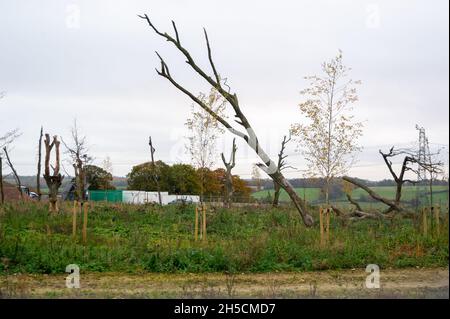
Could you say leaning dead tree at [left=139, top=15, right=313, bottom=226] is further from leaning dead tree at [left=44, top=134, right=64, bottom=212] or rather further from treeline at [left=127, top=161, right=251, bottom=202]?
treeline at [left=127, top=161, right=251, bottom=202]

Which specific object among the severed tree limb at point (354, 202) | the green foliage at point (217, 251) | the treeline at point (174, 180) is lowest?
the green foliage at point (217, 251)

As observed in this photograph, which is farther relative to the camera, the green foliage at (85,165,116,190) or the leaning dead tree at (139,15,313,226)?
the green foliage at (85,165,116,190)

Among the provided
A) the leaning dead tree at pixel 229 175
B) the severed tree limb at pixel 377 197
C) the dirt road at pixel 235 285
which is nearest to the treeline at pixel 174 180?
the leaning dead tree at pixel 229 175

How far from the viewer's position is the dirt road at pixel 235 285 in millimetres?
8516

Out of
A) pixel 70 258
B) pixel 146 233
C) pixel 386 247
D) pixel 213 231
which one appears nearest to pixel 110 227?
pixel 146 233

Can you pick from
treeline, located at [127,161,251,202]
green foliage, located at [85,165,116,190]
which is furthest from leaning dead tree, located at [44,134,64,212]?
green foliage, located at [85,165,116,190]

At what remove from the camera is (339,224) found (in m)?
18.8

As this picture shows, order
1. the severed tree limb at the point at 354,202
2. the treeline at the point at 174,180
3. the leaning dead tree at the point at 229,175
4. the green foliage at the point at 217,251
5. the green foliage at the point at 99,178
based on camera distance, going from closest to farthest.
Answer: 1. the green foliage at the point at 217,251
2. the severed tree limb at the point at 354,202
3. the leaning dead tree at the point at 229,175
4. the treeline at the point at 174,180
5. the green foliage at the point at 99,178

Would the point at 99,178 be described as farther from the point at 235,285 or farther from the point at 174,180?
the point at 235,285

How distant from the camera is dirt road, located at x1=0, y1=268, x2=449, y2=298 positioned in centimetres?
852

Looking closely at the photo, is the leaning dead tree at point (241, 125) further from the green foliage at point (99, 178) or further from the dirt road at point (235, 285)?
the green foliage at point (99, 178)

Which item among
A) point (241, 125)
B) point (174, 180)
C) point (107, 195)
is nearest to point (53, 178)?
point (241, 125)

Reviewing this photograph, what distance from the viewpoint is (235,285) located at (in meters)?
9.91

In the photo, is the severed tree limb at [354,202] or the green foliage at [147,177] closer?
the severed tree limb at [354,202]
